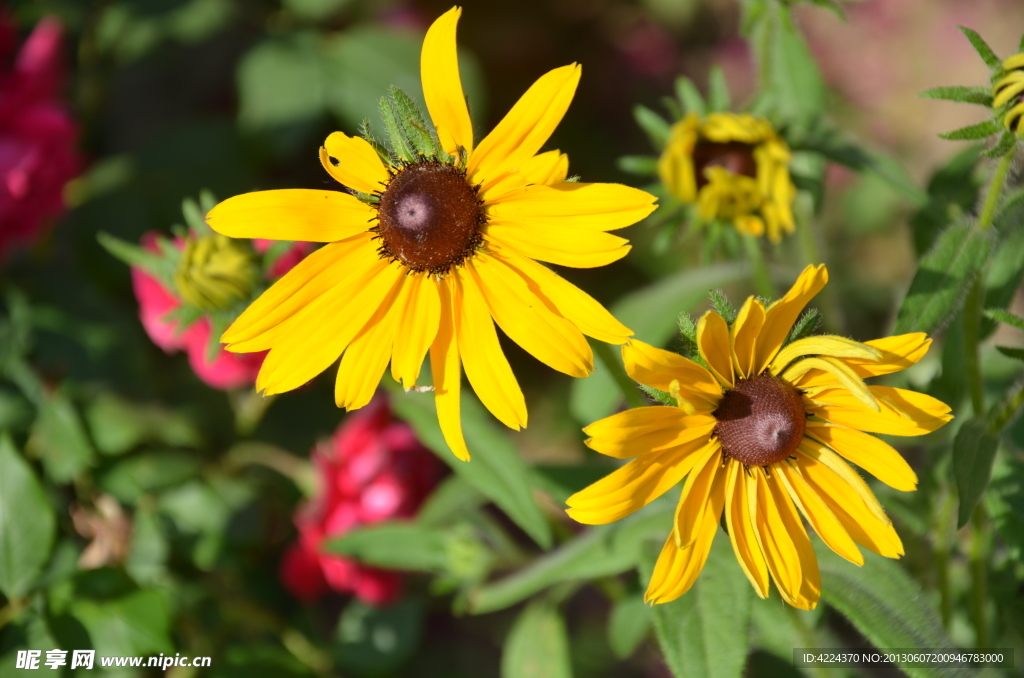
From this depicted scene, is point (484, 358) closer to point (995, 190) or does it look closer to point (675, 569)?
point (675, 569)

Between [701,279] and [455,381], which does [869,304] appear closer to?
[701,279]

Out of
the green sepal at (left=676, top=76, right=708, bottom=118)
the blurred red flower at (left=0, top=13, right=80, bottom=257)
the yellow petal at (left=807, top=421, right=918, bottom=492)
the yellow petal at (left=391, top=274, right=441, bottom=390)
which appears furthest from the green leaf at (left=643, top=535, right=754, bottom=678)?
the blurred red flower at (left=0, top=13, right=80, bottom=257)

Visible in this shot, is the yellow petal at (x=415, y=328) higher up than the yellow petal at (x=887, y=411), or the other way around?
the yellow petal at (x=415, y=328)

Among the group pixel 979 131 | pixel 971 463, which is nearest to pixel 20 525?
pixel 971 463

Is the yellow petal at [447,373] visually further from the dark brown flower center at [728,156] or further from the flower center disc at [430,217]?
the dark brown flower center at [728,156]

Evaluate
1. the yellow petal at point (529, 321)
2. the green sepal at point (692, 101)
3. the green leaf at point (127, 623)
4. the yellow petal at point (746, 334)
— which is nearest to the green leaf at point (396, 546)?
the green leaf at point (127, 623)

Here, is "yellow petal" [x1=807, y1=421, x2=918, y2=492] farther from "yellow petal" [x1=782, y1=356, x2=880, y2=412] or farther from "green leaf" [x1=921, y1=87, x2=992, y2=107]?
"green leaf" [x1=921, y1=87, x2=992, y2=107]

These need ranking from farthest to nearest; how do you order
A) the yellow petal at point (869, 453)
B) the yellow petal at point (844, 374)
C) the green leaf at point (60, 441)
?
the green leaf at point (60, 441), the yellow petal at point (869, 453), the yellow petal at point (844, 374)

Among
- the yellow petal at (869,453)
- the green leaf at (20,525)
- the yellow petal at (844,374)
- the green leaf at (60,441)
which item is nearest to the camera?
the yellow petal at (844,374)
